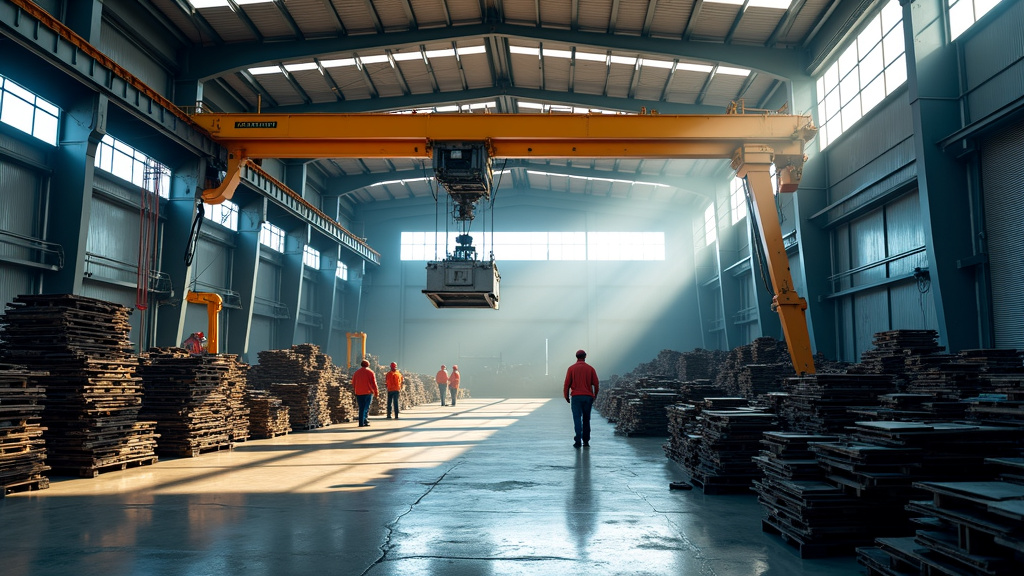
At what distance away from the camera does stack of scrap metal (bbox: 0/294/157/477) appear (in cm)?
834

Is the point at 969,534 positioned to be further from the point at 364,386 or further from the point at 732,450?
the point at 364,386

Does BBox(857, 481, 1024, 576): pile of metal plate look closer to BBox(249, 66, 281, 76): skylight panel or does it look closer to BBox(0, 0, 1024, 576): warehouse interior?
BBox(0, 0, 1024, 576): warehouse interior

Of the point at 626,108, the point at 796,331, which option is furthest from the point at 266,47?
the point at 796,331

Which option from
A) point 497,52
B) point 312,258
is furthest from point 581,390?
point 312,258

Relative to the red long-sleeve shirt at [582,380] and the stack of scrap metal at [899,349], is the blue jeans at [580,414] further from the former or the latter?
the stack of scrap metal at [899,349]

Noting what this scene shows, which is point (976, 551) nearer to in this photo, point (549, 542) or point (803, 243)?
point (549, 542)

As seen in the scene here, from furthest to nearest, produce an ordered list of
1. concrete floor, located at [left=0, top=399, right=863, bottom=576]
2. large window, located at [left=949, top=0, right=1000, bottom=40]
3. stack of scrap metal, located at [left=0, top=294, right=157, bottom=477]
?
large window, located at [left=949, top=0, right=1000, bottom=40]
stack of scrap metal, located at [left=0, top=294, right=157, bottom=477]
concrete floor, located at [left=0, top=399, right=863, bottom=576]

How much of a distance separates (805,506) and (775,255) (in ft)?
31.6

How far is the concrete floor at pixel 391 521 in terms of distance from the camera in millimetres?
4348

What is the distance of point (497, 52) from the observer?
816 inches

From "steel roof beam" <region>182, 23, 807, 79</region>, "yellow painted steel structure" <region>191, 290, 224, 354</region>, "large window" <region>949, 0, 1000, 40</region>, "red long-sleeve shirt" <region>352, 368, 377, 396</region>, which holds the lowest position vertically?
"red long-sleeve shirt" <region>352, 368, 377, 396</region>

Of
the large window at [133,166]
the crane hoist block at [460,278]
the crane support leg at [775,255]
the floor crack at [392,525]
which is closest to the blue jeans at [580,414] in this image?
the crane hoist block at [460,278]

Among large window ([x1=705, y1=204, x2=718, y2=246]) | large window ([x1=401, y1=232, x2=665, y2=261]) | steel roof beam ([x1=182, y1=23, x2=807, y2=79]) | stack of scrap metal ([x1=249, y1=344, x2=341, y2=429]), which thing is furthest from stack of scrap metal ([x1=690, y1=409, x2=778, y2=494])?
large window ([x1=401, y1=232, x2=665, y2=261])

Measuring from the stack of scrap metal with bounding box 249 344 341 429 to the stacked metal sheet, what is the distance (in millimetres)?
3626
